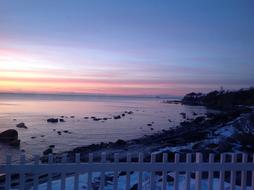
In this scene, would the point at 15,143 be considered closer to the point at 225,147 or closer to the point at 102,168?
the point at 225,147

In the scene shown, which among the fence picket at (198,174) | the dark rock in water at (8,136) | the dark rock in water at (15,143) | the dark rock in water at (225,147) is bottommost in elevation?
the dark rock in water at (15,143)

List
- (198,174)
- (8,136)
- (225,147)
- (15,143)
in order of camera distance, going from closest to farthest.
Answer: (198,174) < (225,147) < (15,143) < (8,136)

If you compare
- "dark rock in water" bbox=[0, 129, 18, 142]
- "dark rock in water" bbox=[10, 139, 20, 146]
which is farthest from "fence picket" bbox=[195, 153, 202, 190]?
"dark rock in water" bbox=[0, 129, 18, 142]

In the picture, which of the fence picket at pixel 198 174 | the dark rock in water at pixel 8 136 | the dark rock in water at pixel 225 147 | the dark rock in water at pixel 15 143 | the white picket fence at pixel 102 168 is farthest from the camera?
the dark rock in water at pixel 8 136

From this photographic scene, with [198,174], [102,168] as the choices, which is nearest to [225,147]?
[198,174]

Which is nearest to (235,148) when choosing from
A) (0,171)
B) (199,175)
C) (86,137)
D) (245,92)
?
(199,175)

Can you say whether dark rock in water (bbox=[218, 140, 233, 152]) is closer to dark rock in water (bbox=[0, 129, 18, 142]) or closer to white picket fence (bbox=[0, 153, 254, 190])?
white picket fence (bbox=[0, 153, 254, 190])

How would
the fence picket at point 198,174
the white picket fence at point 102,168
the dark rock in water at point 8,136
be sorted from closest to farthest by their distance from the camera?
1. the white picket fence at point 102,168
2. the fence picket at point 198,174
3. the dark rock in water at point 8,136

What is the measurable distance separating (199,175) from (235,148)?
9.26 metres

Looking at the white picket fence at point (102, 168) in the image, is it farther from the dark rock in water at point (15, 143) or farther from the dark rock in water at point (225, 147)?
the dark rock in water at point (15, 143)

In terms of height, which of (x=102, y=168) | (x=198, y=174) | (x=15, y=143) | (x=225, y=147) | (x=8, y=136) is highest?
(x=102, y=168)

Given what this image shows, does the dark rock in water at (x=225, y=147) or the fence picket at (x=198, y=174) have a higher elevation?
the fence picket at (x=198, y=174)

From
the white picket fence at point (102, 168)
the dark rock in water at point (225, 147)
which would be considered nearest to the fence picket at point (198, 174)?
the white picket fence at point (102, 168)

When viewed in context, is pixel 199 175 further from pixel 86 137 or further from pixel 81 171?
pixel 86 137
